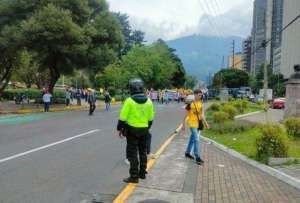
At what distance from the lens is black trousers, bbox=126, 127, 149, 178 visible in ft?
26.7

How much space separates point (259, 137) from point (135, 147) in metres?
4.42

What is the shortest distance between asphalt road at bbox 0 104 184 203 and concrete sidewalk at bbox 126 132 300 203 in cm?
63

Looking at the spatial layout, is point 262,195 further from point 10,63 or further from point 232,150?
point 10,63

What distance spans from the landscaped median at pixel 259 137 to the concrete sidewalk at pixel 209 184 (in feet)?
2.05

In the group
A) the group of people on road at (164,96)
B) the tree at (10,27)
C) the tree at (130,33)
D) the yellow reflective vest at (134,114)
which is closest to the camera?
the yellow reflective vest at (134,114)

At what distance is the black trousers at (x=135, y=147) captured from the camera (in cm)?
812

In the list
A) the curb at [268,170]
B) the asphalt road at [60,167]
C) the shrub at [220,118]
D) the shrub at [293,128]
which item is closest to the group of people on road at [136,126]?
the asphalt road at [60,167]

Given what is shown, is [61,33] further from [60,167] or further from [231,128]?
[60,167]

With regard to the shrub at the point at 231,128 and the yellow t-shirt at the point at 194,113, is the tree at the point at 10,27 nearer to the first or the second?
the shrub at the point at 231,128

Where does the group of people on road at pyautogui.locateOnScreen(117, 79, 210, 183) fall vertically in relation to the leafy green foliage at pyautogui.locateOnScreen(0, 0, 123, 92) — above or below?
below

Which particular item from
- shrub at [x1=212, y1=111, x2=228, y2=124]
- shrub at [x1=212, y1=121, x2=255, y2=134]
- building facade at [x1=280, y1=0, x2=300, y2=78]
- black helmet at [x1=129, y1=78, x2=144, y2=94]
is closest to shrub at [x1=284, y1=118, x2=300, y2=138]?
shrub at [x1=212, y1=121, x2=255, y2=134]

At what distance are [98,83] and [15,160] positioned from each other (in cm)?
7816

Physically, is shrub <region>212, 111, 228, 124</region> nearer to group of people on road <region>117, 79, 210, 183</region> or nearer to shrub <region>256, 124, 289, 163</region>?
shrub <region>256, 124, 289, 163</region>

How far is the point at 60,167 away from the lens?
9984 millimetres
